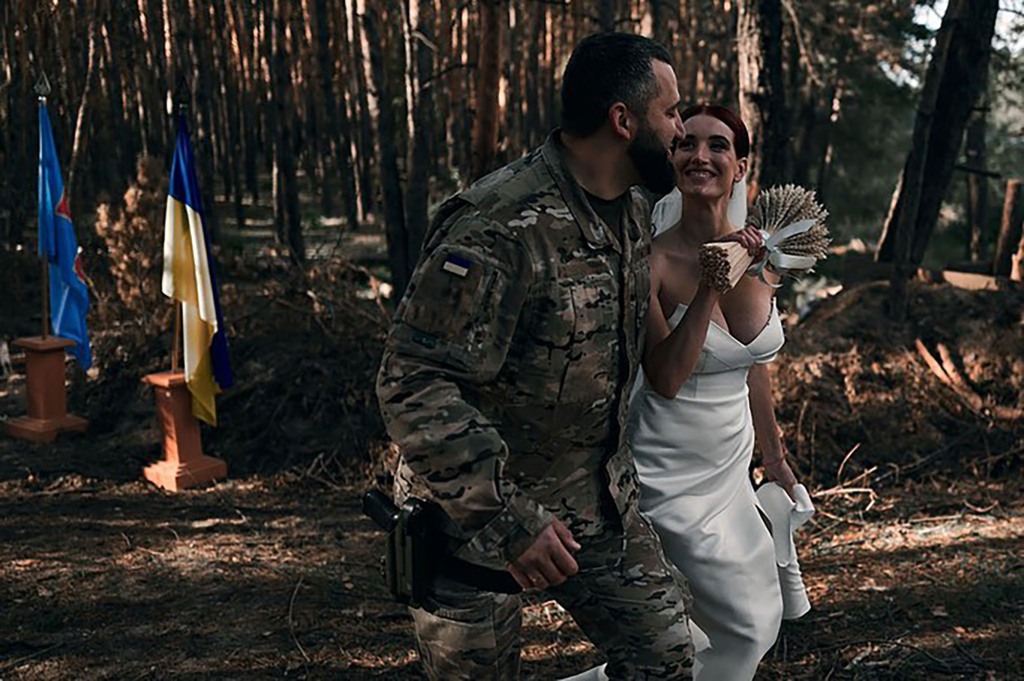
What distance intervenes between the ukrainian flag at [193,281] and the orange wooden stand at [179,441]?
0.16 m

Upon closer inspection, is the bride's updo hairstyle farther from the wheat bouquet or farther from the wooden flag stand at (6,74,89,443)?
the wooden flag stand at (6,74,89,443)

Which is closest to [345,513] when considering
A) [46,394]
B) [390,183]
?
[46,394]

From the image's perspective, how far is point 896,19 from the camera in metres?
22.6

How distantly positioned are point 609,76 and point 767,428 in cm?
155

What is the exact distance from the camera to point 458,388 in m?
2.17

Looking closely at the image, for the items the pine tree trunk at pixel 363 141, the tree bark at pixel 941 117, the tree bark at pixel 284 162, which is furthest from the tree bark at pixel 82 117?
the tree bark at pixel 941 117

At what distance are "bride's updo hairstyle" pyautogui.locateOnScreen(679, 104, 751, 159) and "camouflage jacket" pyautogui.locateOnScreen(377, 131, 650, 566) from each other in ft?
1.58

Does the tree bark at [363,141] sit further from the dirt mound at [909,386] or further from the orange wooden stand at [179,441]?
the dirt mound at [909,386]

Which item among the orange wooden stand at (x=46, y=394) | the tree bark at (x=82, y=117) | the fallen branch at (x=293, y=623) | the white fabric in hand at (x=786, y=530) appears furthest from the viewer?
the tree bark at (x=82, y=117)

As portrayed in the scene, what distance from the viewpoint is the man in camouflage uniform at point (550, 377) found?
2135 mm

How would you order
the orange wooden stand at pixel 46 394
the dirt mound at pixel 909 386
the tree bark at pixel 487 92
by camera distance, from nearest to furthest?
the dirt mound at pixel 909 386
the tree bark at pixel 487 92
the orange wooden stand at pixel 46 394

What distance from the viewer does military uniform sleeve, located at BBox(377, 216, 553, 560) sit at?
2.11 metres

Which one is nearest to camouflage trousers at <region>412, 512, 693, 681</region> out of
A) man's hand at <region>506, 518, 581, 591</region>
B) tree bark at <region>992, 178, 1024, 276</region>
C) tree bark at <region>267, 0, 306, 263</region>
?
man's hand at <region>506, 518, 581, 591</region>

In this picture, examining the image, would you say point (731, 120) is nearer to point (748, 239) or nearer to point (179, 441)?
point (748, 239)
